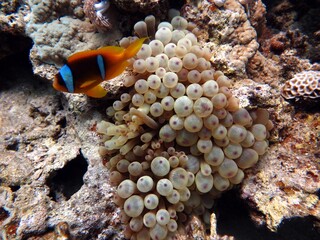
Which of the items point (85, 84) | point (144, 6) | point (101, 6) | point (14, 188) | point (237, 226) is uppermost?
point (144, 6)

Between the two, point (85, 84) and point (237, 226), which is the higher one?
point (85, 84)

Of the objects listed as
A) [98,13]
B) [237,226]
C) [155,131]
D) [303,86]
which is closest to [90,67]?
[155,131]

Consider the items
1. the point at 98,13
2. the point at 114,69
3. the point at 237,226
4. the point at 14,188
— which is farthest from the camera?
the point at 237,226

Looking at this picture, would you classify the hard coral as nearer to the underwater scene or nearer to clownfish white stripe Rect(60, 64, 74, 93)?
the underwater scene

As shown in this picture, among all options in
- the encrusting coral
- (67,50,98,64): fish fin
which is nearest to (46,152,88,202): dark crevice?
the encrusting coral

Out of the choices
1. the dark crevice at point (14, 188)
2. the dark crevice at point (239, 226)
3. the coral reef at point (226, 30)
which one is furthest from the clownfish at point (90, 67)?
the dark crevice at point (239, 226)

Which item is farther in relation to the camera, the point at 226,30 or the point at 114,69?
the point at 226,30

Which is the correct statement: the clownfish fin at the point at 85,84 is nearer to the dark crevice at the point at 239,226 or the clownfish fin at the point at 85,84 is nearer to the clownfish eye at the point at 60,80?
the clownfish eye at the point at 60,80

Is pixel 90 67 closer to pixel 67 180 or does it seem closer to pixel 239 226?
pixel 67 180
